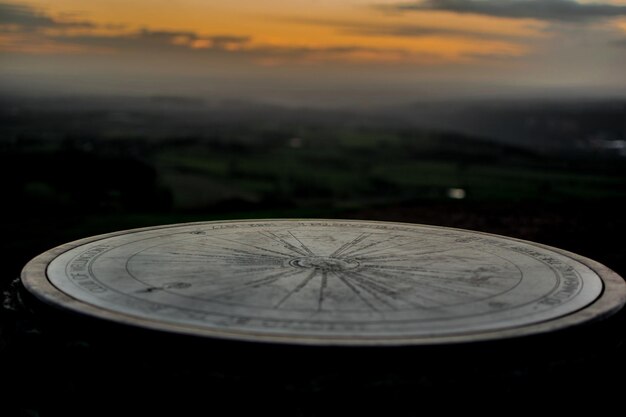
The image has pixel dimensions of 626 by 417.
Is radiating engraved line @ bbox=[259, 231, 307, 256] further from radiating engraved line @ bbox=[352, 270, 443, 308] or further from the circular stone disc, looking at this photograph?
radiating engraved line @ bbox=[352, 270, 443, 308]

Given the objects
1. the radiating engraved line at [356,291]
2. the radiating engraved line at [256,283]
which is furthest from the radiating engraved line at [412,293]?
the radiating engraved line at [256,283]

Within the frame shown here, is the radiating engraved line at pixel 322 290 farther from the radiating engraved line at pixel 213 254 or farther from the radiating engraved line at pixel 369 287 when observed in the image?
the radiating engraved line at pixel 213 254

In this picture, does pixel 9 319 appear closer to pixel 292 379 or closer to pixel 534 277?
pixel 292 379

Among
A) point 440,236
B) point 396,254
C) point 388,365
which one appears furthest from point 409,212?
point 388,365

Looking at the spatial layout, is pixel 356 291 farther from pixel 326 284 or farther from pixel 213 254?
pixel 213 254

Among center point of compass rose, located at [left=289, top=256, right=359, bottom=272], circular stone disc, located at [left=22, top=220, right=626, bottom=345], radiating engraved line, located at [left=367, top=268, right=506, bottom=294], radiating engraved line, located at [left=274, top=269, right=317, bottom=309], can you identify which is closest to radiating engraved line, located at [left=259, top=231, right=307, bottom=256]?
circular stone disc, located at [left=22, top=220, right=626, bottom=345]
